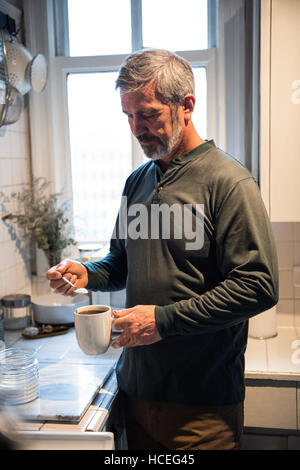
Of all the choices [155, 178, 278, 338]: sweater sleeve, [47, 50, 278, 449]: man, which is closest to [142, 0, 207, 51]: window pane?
[47, 50, 278, 449]: man

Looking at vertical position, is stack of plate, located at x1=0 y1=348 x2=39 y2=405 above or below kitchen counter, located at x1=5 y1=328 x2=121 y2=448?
above

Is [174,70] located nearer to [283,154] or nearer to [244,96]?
[283,154]

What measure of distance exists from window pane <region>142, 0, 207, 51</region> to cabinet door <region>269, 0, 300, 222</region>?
19.5 inches

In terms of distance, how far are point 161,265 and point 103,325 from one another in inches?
7.9

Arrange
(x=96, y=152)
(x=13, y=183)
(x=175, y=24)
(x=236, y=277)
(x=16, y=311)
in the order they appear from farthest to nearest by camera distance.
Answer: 1. (x=96, y=152)
2. (x=175, y=24)
3. (x=13, y=183)
4. (x=16, y=311)
5. (x=236, y=277)

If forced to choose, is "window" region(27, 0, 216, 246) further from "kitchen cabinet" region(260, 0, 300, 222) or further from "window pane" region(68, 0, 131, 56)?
"kitchen cabinet" region(260, 0, 300, 222)

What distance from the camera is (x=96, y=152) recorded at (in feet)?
7.70

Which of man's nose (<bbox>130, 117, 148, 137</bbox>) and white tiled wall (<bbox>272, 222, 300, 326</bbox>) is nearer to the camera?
man's nose (<bbox>130, 117, 148, 137</bbox>)

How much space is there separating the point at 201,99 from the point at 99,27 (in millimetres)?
554

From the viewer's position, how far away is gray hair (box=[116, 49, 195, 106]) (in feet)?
4.07

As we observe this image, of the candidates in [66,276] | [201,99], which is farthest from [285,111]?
[66,276]

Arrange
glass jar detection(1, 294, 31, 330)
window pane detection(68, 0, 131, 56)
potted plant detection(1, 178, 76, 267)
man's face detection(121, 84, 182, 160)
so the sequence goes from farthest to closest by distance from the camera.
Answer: window pane detection(68, 0, 131, 56), potted plant detection(1, 178, 76, 267), glass jar detection(1, 294, 31, 330), man's face detection(121, 84, 182, 160)

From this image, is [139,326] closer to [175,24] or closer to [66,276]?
[66,276]

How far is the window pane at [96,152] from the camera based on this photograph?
7.56 ft
